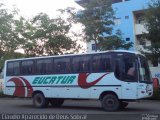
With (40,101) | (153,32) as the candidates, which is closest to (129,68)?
(40,101)

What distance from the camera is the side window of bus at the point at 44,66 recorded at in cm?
2145

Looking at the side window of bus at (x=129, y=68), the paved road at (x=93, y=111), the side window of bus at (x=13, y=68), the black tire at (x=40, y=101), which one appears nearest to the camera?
the paved road at (x=93, y=111)

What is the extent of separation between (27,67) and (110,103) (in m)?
6.44

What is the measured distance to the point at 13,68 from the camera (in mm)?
23375

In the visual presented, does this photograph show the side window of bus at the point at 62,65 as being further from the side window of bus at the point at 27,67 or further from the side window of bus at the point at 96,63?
the side window of bus at the point at 27,67

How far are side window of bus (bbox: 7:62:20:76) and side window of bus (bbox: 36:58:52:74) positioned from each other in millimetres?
1698

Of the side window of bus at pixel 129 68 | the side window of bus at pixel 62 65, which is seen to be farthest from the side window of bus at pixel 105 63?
the side window of bus at pixel 62 65

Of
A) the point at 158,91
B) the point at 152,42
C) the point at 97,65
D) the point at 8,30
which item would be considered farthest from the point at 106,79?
the point at 8,30

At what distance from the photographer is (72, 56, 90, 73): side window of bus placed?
64.8ft

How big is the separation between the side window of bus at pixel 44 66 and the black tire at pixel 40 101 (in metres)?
1.36

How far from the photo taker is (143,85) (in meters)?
18.1

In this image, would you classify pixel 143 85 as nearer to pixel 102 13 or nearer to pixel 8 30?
pixel 102 13

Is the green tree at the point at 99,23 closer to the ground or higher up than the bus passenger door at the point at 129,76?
higher up

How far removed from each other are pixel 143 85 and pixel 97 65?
2680mm
